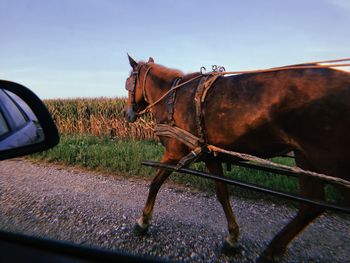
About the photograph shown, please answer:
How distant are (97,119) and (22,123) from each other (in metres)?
11.1

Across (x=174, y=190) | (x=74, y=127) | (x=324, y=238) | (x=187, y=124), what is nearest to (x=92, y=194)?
(x=174, y=190)

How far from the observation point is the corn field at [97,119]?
11781 mm

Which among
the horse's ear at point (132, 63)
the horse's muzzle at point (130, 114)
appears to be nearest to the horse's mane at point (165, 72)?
the horse's ear at point (132, 63)

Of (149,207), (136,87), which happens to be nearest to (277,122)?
(149,207)

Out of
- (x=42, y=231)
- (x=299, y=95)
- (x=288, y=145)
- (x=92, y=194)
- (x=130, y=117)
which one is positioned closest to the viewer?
(x=299, y=95)

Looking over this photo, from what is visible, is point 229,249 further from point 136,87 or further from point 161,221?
point 136,87

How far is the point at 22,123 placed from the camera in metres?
2.30

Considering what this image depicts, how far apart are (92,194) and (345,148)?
3.91 metres

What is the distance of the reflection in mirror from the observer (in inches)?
85.7

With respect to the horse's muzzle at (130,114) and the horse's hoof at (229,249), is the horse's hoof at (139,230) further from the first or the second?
the horse's muzzle at (130,114)

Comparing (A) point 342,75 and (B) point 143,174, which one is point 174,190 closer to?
(B) point 143,174

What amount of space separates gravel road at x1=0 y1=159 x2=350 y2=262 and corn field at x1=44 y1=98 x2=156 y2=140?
19.3ft

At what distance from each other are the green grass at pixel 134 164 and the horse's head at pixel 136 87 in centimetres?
186

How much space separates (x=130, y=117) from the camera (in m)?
4.63
